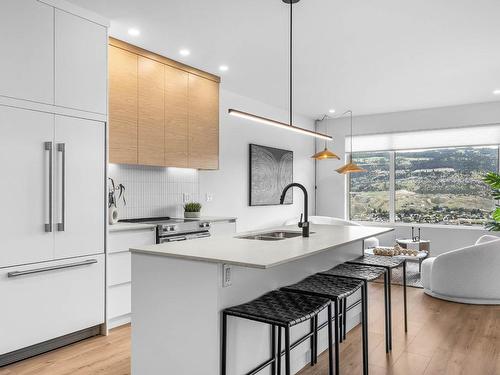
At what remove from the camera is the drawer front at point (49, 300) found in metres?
2.89

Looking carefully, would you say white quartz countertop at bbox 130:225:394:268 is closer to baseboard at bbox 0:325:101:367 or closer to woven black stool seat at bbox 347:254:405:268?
woven black stool seat at bbox 347:254:405:268

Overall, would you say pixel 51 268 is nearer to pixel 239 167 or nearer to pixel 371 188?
pixel 239 167

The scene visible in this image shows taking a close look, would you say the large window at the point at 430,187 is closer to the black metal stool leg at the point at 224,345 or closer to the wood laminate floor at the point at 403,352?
the wood laminate floor at the point at 403,352

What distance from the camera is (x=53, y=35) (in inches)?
125

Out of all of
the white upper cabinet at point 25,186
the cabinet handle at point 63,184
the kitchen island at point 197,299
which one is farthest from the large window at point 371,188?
the white upper cabinet at point 25,186

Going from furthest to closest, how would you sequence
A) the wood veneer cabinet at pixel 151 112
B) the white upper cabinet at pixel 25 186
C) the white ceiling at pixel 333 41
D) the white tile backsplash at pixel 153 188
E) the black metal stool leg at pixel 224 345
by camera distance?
the white tile backsplash at pixel 153 188 < the wood veneer cabinet at pixel 151 112 < the white ceiling at pixel 333 41 < the white upper cabinet at pixel 25 186 < the black metal stool leg at pixel 224 345

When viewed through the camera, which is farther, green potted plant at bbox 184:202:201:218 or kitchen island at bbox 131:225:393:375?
green potted plant at bbox 184:202:201:218

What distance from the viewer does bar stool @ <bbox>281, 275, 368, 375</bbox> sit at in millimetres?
2433

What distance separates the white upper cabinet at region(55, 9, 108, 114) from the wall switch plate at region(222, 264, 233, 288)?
2027 mm

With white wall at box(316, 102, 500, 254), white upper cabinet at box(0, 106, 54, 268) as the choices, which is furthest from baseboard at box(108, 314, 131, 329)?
white wall at box(316, 102, 500, 254)

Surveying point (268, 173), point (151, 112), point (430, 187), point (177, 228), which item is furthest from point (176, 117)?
point (430, 187)

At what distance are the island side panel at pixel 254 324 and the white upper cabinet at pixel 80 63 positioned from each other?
2.08 meters

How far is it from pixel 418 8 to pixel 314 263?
224cm

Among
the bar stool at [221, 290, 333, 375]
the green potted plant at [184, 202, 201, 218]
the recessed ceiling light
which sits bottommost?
the bar stool at [221, 290, 333, 375]
